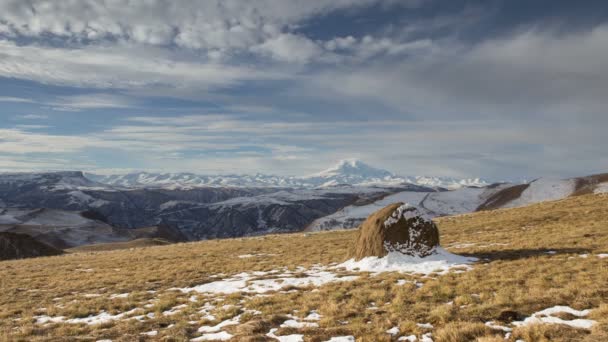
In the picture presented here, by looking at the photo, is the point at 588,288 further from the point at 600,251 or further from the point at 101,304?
the point at 101,304

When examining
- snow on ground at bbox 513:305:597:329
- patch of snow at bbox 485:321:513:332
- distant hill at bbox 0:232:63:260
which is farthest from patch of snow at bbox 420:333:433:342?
distant hill at bbox 0:232:63:260

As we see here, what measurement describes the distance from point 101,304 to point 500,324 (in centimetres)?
1653

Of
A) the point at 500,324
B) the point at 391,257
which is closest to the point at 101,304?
the point at 391,257

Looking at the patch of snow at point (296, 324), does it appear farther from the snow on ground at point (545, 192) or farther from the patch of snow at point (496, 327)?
the snow on ground at point (545, 192)

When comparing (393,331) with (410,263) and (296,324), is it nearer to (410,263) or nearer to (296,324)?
(296,324)

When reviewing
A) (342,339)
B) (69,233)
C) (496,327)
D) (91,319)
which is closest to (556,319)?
(496,327)

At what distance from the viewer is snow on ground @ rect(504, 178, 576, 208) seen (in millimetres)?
152625

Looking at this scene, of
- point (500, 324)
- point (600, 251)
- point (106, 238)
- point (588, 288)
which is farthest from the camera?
point (106, 238)

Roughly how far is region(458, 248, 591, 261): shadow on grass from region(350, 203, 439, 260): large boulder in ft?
9.45

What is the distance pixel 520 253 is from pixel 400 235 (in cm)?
695

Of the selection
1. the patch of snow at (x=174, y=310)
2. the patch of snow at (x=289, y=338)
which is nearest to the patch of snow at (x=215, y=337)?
the patch of snow at (x=289, y=338)

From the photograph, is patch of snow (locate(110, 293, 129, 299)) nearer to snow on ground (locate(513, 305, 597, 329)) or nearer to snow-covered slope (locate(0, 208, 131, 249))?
snow on ground (locate(513, 305, 597, 329))

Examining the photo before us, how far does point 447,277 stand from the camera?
15.9 metres

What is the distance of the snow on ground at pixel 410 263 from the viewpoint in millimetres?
18438
